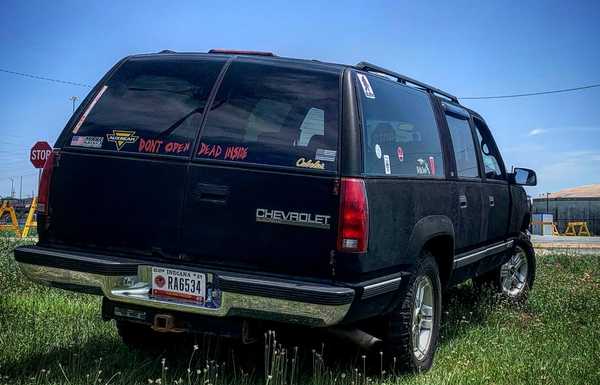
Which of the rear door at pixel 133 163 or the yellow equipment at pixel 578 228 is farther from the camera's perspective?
the yellow equipment at pixel 578 228

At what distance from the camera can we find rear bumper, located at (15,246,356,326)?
3.37 meters

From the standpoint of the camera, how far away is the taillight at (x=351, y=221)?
343 cm

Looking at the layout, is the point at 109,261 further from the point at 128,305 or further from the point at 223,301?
the point at 223,301

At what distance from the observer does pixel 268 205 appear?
11.6 ft

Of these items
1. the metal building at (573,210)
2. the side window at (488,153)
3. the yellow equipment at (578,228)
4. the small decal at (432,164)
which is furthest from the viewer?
the metal building at (573,210)

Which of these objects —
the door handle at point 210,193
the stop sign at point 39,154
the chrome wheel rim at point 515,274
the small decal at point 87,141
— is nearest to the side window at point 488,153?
the chrome wheel rim at point 515,274

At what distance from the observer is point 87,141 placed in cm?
396

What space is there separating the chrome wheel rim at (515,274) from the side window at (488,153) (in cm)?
124

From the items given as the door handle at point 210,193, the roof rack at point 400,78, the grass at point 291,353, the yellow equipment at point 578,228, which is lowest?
the yellow equipment at point 578,228

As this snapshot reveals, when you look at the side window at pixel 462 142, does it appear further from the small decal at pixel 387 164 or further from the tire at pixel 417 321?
the small decal at pixel 387 164

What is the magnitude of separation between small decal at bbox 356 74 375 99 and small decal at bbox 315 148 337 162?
57 cm

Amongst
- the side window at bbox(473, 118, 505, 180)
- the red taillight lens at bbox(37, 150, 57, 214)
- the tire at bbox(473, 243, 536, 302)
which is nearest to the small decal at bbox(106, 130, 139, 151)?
the red taillight lens at bbox(37, 150, 57, 214)

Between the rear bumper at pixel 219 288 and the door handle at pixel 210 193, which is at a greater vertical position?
the door handle at pixel 210 193

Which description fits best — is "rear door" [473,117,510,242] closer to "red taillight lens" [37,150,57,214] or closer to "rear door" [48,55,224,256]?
"rear door" [48,55,224,256]
